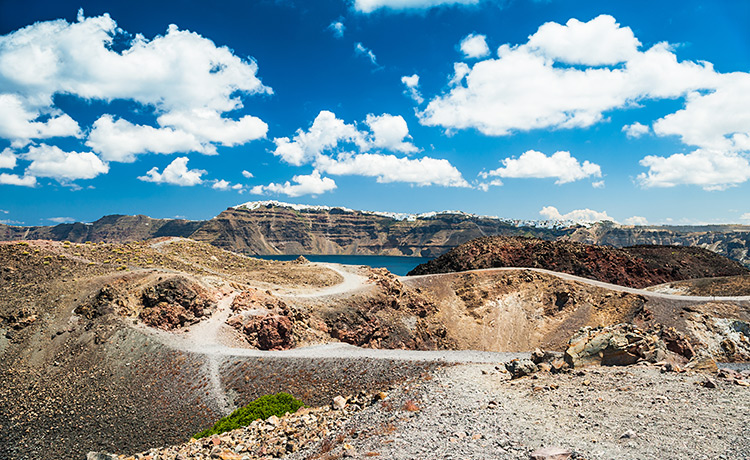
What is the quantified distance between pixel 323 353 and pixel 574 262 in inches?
2419

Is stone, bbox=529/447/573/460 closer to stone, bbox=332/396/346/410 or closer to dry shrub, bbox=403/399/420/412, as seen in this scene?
dry shrub, bbox=403/399/420/412

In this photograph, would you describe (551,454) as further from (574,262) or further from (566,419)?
(574,262)

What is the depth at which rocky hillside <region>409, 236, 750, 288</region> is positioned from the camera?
237 feet

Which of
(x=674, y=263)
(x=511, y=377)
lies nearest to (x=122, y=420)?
(x=511, y=377)

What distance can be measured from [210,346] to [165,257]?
27.7 meters

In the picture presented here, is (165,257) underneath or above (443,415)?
above

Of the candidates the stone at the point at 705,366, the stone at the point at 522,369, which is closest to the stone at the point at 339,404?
the stone at the point at 522,369

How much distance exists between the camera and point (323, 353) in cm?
2709

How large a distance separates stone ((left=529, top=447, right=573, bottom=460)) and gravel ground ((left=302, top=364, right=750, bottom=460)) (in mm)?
236

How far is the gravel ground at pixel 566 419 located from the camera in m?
10.8

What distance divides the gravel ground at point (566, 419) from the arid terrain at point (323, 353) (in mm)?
87

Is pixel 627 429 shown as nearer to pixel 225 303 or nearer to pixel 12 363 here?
pixel 225 303

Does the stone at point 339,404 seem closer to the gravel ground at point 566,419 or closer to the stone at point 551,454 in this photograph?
the gravel ground at point 566,419

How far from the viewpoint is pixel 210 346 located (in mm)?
31125
